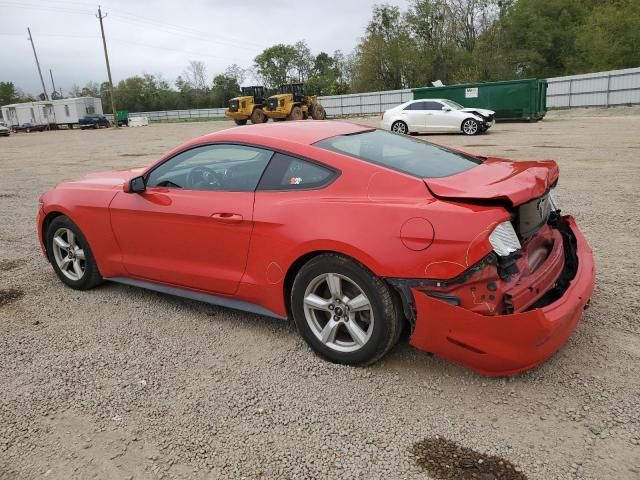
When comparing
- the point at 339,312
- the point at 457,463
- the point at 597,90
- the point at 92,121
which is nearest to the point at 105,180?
the point at 339,312

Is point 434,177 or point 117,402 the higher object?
point 434,177

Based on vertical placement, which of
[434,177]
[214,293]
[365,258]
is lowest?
[214,293]

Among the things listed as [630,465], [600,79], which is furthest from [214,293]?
[600,79]

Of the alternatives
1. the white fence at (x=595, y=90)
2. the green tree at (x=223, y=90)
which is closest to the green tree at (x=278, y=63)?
the green tree at (x=223, y=90)

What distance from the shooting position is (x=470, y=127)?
62.4 ft

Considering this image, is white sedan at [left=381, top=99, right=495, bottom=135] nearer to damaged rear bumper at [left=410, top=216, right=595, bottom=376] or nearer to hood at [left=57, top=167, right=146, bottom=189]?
hood at [left=57, top=167, right=146, bottom=189]

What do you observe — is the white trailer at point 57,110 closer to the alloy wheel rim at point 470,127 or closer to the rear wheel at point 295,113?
the rear wheel at point 295,113

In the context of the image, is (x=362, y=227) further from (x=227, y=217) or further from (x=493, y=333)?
(x=227, y=217)

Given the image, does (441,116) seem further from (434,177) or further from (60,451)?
(60,451)

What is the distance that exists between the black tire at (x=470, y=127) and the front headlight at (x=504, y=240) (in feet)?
56.5

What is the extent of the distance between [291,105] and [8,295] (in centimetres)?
2946

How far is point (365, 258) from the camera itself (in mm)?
2822

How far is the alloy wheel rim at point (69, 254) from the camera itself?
452cm

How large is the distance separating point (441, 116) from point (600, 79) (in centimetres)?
1589
